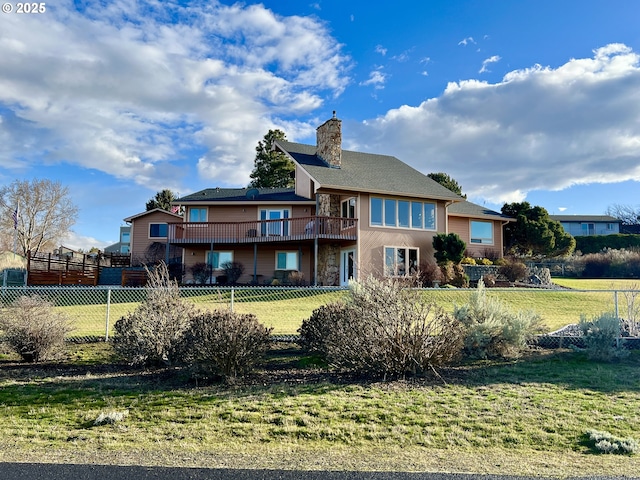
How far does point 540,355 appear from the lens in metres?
9.12

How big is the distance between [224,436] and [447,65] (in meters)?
14.1

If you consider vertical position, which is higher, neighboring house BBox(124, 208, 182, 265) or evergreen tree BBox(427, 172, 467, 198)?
evergreen tree BBox(427, 172, 467, 198)

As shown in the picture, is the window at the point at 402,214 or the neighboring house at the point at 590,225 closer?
the window at the point at 402,214

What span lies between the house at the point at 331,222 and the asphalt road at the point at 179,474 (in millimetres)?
16077

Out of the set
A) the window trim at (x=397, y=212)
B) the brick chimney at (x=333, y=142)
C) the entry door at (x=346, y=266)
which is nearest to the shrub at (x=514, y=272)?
the window trim at (x=397, y=212)

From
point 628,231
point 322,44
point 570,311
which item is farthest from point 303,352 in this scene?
point 628,231

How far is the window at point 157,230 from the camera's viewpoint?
31.4 metres

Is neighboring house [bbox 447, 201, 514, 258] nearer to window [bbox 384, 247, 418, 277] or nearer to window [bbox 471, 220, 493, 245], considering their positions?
window [bbox 471, 220, 493, 245]

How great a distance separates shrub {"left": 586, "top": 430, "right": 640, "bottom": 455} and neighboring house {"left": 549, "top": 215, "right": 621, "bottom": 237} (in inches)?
2207

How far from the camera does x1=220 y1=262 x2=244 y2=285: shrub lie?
23875 millimetres

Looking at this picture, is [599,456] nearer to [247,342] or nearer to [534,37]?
[247,342]

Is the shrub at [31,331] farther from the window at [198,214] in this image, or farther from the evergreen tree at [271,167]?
the evergreen tree at [271,167]

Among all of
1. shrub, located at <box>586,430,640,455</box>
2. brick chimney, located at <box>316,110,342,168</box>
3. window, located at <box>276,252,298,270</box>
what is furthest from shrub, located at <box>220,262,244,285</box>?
shrub, located at <box>586,430,640,455</box>

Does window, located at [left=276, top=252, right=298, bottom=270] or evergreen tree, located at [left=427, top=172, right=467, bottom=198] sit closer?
window, located at [left=276, top=252, right=298, bottom=270]
